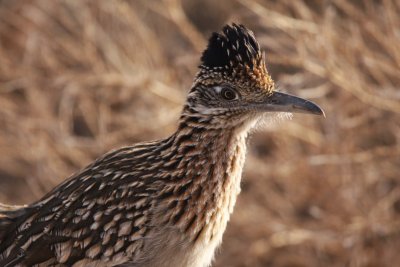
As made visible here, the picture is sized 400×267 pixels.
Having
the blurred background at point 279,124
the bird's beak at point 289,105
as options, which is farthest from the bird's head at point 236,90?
the blurred background at point 279,124

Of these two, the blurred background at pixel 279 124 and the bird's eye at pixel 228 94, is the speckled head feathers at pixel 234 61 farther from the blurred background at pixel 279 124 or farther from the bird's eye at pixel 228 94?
the blurred background at pixel 279 124

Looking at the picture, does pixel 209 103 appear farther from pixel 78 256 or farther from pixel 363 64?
pixel 363 64

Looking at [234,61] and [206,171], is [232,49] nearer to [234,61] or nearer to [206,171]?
[234,61]

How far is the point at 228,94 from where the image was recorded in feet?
14.6

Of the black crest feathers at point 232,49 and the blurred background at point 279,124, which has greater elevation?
the blurred background at point 279,124

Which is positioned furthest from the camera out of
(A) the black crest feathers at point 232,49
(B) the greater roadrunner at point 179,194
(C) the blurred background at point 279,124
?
(C) the blurred background at point 279,124

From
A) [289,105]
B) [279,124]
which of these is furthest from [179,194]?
[279,124]

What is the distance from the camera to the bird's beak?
173 inches

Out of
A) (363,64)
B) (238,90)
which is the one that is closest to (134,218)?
(238,90)

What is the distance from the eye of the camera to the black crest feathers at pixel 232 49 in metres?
4.33

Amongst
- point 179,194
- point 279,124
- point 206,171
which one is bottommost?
point 179,194

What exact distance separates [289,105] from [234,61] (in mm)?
352

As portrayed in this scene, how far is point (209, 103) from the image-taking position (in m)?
4.49

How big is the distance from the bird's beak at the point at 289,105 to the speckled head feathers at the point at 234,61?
56mm
